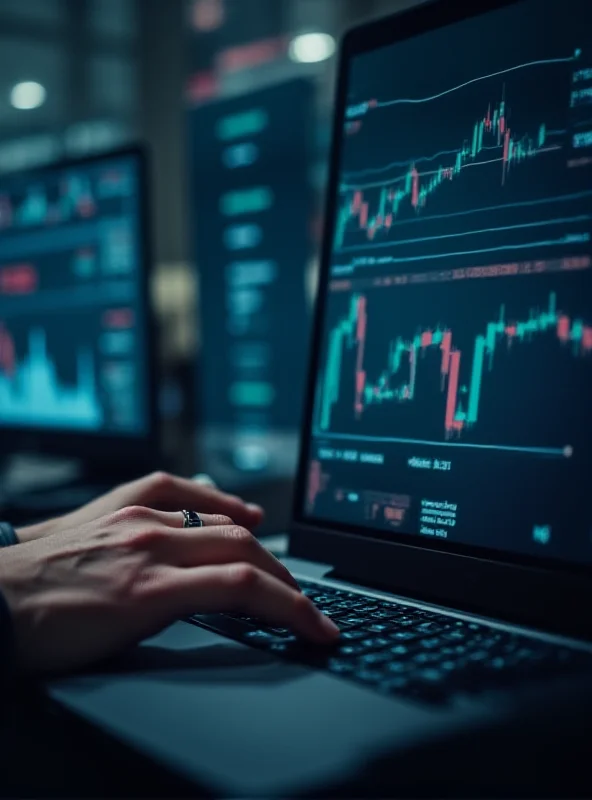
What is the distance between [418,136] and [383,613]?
381mm

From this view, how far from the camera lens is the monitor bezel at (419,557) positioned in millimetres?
576

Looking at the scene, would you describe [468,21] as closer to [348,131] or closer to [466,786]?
[348,131]

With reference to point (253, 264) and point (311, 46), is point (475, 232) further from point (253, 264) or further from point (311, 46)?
point (311, 46)

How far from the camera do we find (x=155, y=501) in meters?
0.81

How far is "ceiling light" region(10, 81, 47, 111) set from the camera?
586 cm

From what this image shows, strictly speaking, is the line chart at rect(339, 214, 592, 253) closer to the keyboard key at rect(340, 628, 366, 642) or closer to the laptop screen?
the laptop screen

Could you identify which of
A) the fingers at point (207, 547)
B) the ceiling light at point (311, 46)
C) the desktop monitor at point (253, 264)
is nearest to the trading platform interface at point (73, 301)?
the desktop monitor at point (253, 264)

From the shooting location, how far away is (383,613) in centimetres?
62

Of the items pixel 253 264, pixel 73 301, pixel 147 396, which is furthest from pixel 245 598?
pixel 253 264

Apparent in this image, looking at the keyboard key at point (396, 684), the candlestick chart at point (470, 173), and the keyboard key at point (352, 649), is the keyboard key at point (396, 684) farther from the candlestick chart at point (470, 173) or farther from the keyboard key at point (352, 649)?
the candlestick chart at point (470, 173)

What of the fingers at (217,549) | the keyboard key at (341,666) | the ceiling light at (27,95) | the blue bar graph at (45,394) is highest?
the ceiling light at (27,95)

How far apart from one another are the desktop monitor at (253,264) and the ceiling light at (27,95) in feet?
14.3

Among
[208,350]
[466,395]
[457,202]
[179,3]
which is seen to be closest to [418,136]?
[457,202]

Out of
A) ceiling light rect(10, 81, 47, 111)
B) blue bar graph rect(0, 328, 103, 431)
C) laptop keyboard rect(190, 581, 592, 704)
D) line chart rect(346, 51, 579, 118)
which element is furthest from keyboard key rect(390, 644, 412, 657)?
ceiling light rect(10, 81, 47, 111)
